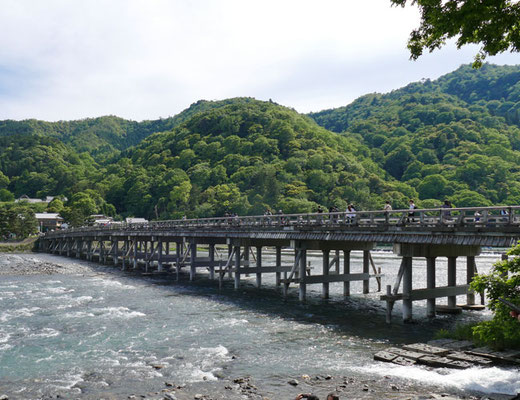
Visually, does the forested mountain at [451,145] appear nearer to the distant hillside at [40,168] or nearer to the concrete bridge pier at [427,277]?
the concrete bridge pier at [427,277]

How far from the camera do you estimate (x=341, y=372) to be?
14.9 metres

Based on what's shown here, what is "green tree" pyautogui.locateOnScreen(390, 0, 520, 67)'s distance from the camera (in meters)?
11.2

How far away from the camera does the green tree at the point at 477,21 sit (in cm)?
1124

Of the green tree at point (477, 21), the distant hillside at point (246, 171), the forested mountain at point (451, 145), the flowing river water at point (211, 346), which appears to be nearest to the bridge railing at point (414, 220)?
the flowing river water at point (211, 346)

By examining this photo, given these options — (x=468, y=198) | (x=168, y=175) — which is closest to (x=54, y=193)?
(x=168, y=175)

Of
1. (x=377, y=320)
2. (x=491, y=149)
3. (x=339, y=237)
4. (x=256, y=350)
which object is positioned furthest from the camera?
(x=491, y=149)

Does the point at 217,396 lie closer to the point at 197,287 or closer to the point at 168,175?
the point at 197,287

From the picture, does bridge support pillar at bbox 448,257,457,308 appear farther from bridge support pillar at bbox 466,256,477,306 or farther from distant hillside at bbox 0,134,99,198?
distant hillside at bbox 0,134,99,198

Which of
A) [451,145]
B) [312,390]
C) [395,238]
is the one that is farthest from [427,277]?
[451,145]

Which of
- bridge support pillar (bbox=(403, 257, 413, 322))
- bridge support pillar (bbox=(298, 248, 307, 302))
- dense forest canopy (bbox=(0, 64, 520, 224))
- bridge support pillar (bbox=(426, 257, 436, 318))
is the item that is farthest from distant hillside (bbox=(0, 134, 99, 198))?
bridge support pillar (bbox=(403, 257, 413, 322))

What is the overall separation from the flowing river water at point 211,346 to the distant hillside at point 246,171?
7294 centimetres

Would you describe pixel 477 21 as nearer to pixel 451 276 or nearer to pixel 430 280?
pixel 430 280

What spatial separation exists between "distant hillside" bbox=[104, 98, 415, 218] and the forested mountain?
23.9 feet

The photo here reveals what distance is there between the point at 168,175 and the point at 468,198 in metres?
74.1
